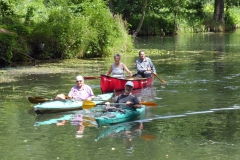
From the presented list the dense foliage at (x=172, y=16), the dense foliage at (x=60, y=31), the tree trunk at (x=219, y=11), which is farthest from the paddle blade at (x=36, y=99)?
the tree trunk at (x=219, y=11)

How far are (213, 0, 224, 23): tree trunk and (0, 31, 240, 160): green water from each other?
3659 centimetres

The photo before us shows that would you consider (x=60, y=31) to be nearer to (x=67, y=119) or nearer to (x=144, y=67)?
(x=144, y=67)

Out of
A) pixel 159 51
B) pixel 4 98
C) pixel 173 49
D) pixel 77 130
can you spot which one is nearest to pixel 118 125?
pixel 77 130

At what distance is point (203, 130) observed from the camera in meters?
12.8

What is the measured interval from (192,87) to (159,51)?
1423cm

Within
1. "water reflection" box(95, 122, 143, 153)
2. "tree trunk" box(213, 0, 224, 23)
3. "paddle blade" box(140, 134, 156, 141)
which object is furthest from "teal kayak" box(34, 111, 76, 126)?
"tree trunk" box(213, 0, 224, 23)

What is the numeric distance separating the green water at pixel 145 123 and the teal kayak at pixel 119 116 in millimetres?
187

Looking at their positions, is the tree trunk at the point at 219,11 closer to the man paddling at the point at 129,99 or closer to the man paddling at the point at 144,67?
the man paddling at the point at 144,67

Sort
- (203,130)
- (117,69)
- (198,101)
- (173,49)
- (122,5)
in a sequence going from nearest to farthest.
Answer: (203,130), (198,101), (117,69), (173,49), (122,5)

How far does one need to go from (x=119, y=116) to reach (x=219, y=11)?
161 feet

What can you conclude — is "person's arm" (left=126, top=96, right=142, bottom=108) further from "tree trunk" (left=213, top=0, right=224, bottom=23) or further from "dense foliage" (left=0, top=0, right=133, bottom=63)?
"tree trunk" (left=213, top=0, right=224, bottom=23)

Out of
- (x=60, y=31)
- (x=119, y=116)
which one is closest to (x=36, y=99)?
(x=119, y=116)

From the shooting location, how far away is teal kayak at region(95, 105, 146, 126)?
13109 mm

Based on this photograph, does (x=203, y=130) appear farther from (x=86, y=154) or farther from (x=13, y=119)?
(x=13, y=119)
